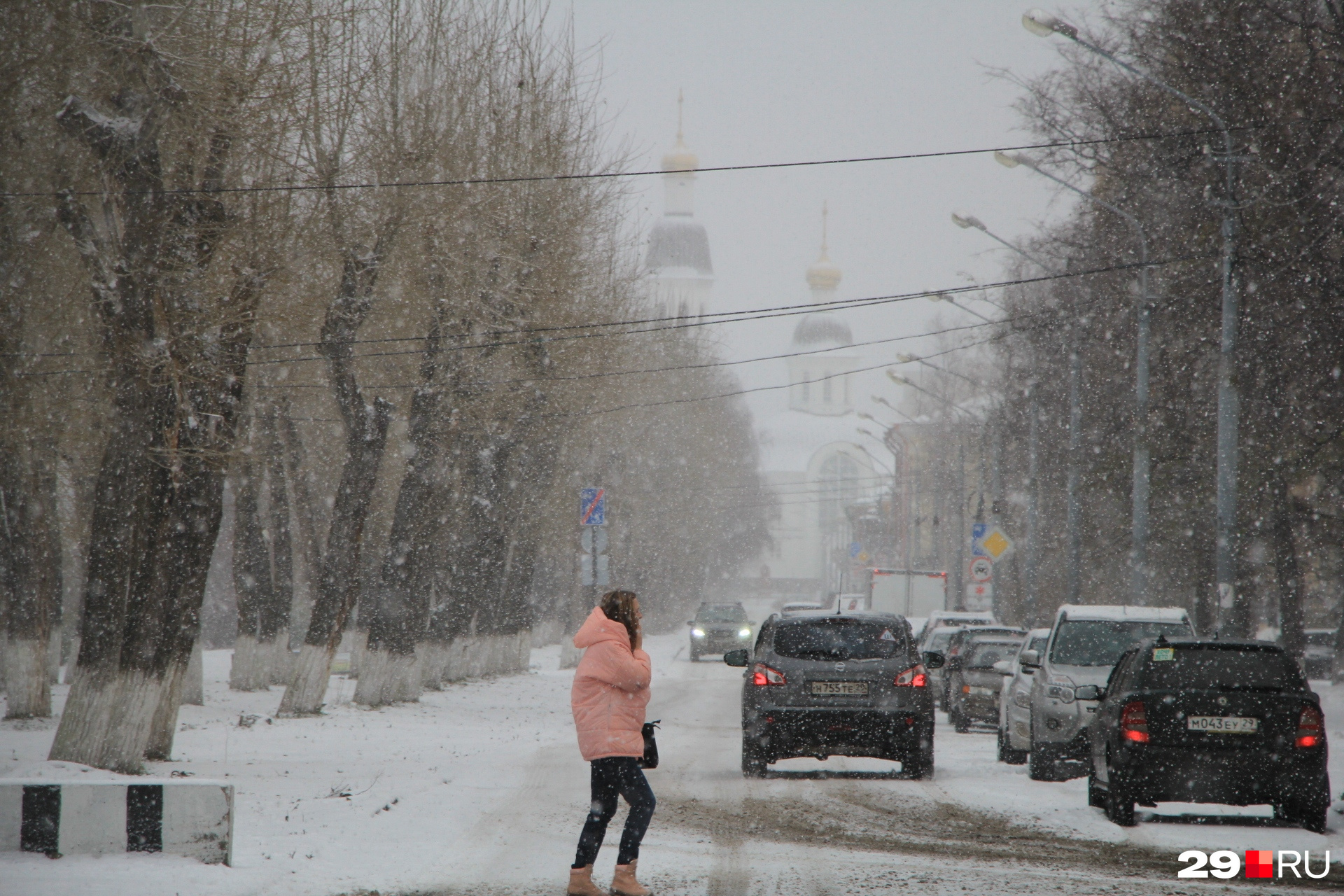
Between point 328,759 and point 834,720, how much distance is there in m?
5.08

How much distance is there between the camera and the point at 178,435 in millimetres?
13672

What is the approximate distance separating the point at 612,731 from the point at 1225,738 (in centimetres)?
510

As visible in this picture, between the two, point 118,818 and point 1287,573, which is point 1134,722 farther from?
point 1287,573

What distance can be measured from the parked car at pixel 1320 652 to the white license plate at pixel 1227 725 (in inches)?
1150

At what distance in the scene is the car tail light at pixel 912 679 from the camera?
46.2 feet

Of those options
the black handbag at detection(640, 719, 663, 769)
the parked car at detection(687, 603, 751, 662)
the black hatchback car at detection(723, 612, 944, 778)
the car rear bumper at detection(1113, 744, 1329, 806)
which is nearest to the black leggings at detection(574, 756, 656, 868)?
the black handbag at detection(640, 719, 663, 769)

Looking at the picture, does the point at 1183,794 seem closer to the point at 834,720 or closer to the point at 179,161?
the point at 834,720

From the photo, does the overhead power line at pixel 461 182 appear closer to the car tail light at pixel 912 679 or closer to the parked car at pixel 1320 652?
the car tail light at pixel 912 679

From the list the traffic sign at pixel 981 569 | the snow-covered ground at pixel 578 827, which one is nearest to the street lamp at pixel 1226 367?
the snow-covered ground at pixel 578 827

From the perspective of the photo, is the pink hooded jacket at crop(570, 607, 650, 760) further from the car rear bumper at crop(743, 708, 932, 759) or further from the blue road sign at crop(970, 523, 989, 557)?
the blue road sign at crop(970, 523, 989, 557)

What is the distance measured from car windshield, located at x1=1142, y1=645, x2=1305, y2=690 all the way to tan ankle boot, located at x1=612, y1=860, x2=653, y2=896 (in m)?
4.89

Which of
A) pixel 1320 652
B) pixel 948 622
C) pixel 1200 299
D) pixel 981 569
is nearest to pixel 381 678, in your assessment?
pixel 948 622

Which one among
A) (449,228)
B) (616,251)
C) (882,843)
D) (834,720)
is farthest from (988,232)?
(882,843)

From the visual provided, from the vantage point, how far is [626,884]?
7527 millimetres
